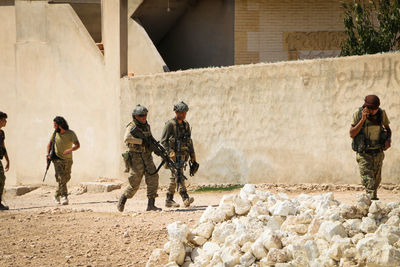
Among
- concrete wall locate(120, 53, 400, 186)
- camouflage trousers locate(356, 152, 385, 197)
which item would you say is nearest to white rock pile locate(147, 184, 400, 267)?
camouflage trousers locate(356, 152, 385, 197)

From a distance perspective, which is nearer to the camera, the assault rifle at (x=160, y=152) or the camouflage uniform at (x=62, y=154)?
the assault rifle at (x=160, y=152)

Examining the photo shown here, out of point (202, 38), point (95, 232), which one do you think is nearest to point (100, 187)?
point (202, 38)

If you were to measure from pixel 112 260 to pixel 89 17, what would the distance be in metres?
13.2

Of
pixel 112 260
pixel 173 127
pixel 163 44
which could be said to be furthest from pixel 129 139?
pixel 163 44

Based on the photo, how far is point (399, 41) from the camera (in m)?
15.8

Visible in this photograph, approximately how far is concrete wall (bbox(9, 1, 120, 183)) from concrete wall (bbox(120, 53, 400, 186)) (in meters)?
0.99

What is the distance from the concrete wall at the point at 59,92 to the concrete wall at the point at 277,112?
994 millimetres

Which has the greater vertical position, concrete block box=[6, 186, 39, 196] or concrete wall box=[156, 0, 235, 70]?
concrete wall box=[156, 0, 235, 70]

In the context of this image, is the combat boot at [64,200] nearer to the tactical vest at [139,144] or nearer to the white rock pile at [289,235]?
the tactical vest at [139,144]

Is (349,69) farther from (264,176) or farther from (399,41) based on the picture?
(399,41)

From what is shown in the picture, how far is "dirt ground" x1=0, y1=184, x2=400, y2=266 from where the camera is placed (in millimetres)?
8523

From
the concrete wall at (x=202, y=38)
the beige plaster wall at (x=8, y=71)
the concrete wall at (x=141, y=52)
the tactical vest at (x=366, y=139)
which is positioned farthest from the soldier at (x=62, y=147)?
the concrete wall at (x=202, y=38)

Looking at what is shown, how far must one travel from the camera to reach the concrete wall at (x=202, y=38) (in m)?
18.5

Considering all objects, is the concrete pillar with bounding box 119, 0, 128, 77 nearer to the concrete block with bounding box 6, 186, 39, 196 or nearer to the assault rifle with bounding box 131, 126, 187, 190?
the concrete block with bounding box 6, 186, 39, 196
